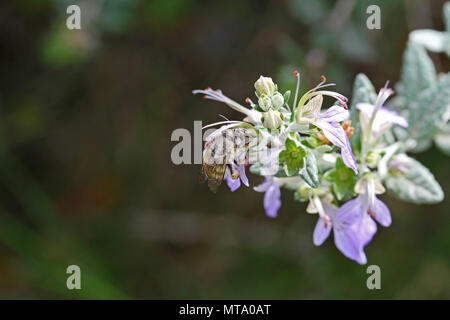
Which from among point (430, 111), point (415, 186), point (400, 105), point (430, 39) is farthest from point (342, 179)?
point (430, 39)

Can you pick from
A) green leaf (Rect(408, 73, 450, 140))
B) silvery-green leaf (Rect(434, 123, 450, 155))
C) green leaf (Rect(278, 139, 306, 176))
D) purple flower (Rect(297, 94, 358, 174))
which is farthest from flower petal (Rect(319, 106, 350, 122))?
silvery-green leaf (Rect(434, 123, 450, 155))

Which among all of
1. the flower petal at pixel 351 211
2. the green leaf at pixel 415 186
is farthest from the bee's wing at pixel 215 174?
the green leaf at pixel 415 186

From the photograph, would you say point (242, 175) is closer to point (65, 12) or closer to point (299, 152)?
point (299, 152)

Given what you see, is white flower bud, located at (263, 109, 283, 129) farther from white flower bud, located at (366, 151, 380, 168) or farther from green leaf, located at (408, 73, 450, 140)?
green leaf, located at (408, 73, 450, 140)

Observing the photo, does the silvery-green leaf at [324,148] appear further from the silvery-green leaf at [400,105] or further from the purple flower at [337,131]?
the silvery-green leaf at [400,105]

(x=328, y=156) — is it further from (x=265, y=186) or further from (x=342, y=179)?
(x=265, y=186)

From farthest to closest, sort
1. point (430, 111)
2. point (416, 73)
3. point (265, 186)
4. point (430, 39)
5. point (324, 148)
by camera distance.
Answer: point (430, 39), point (416, 73), point (430, 111), point (265, 186), point (324, 148)
